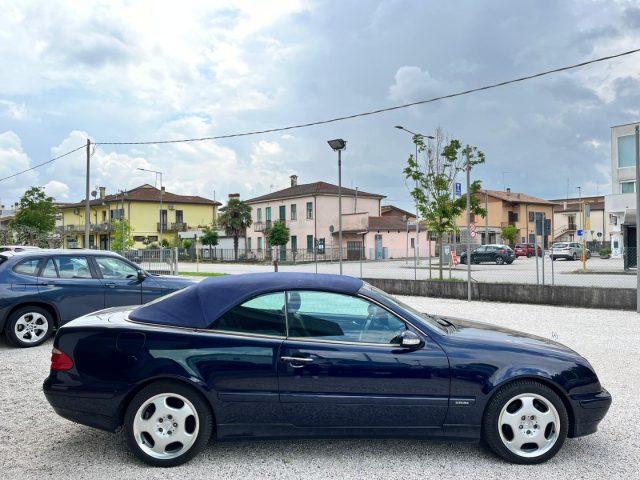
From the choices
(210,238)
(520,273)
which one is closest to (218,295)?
(520,273)

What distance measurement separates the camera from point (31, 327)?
28.3 feet

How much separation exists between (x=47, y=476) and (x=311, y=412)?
6.15ft

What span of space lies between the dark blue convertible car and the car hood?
25mm

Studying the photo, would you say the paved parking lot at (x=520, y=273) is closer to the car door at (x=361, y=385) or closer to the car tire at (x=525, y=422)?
the car tire at (x=525, y=422)

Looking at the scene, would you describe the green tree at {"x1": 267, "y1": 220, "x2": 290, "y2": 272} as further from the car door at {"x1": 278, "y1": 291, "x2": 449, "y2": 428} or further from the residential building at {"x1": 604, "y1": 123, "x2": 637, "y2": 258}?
the car door at {"x1": 278, "y1": 291, "x2": 449, "y2": 428}

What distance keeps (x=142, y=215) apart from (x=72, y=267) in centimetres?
7024

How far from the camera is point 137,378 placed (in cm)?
395

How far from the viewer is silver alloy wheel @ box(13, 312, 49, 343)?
8562 mm

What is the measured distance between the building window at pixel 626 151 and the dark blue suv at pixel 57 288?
35804 millimetres

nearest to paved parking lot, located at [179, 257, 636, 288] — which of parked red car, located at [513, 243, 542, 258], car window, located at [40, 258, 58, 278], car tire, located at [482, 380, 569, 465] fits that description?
car window, located at [40, 258, 58, 278]

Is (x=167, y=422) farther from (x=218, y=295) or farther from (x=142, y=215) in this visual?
(x=142, y=215)

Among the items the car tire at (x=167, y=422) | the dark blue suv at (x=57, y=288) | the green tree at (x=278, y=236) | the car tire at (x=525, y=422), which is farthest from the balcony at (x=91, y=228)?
the car tire at (x=525, y=422)

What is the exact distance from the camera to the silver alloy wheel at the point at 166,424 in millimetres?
3959

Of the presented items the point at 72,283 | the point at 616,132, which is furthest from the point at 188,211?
the point at 72,283
